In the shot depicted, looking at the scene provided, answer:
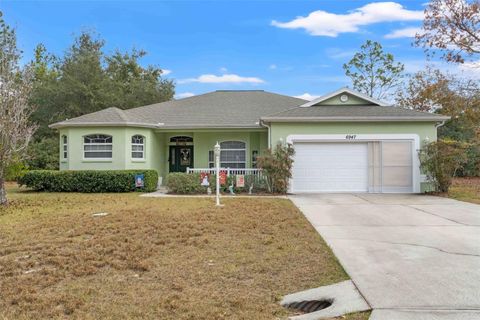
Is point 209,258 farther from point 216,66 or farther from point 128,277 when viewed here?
point 216,66

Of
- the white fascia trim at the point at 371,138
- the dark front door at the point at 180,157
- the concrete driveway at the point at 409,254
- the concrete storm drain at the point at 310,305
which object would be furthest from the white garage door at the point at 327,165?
the concrete storm drain at the point at 310,305

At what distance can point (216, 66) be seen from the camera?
2928 cm

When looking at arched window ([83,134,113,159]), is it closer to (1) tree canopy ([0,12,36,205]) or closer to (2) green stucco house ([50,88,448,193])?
(2) green stucco house ([50,88,448,193])

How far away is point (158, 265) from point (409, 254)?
3.83 meters

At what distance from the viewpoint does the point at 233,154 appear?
20000 mm

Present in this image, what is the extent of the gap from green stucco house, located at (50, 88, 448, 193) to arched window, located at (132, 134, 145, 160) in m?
0.05

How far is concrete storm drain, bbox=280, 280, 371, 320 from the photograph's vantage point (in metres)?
4.02

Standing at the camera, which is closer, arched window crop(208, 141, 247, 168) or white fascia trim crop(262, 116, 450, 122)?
white fascia trim crop(262, 116, 450, 122)

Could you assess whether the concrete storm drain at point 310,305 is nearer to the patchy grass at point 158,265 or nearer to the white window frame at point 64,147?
the patchy grass at point 158,265

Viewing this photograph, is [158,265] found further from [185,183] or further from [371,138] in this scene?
[371,138]

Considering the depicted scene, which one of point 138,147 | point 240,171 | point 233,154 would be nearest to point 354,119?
point 240,171

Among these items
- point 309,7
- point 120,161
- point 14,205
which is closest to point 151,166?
point 120,161

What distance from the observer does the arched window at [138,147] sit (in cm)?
1858

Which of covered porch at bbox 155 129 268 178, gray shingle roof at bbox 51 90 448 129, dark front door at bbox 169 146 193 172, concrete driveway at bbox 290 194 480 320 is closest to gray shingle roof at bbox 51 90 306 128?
gray shingle roof at bbox 51 90 448 129
